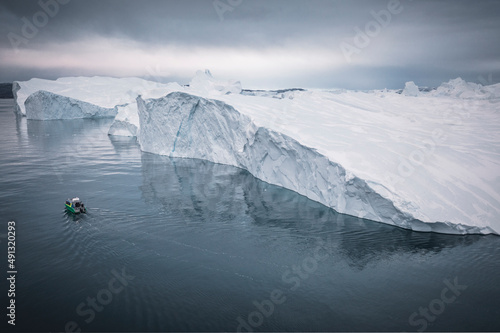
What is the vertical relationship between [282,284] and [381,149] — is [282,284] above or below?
below

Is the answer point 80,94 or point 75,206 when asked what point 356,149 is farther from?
point 80,94

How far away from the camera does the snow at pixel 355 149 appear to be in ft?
43.4

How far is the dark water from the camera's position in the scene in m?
8.09

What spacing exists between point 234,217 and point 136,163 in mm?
12964

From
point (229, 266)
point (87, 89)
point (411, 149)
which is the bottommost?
point (229, 266)

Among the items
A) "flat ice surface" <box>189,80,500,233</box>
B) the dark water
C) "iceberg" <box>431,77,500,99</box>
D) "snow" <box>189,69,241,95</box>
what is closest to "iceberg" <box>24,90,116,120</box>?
"snow" <box>189,69,241,95</box>

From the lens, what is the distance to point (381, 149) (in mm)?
16047

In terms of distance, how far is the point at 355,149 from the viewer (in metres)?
16.0

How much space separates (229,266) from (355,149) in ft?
30.2

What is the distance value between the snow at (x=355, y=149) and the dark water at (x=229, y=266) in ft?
3.36

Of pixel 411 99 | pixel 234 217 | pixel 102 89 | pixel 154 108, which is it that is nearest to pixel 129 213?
pixel 234 217

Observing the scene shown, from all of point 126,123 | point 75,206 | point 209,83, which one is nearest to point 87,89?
Answer: point 209,83

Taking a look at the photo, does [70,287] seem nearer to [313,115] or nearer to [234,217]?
[234,217]

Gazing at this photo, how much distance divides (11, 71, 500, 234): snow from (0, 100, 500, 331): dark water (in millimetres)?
1025
